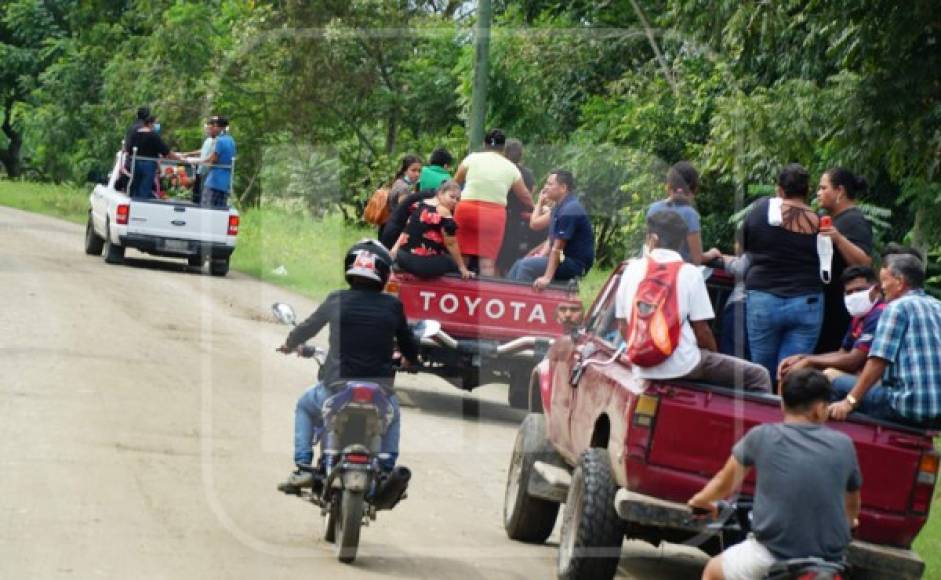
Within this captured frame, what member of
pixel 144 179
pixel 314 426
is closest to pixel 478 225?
pixel 314 426

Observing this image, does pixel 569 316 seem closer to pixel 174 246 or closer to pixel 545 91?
pixel 174 246

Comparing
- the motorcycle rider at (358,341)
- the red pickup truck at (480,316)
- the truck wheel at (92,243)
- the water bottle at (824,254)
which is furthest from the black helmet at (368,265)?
the truck wheel at (92,243)

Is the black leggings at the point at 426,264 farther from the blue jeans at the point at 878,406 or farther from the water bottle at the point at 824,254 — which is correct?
the blue jeans at the point at 878,406

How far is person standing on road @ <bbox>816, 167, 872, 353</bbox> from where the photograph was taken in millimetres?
10727

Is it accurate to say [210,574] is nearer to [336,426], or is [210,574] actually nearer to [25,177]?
[336,426]

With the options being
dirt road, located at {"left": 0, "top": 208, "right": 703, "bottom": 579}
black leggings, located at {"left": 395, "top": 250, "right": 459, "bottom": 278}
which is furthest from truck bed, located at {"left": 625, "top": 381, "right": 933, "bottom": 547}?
black leggings, located at {"left": 395, "top": 250, "right": 459, "bottom": 278}

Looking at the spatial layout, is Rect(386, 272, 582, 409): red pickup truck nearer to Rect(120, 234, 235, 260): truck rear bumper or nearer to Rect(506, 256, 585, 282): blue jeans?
Rect(506, 256, 585, 282): blue jeans

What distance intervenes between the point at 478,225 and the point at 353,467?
25.1 feet

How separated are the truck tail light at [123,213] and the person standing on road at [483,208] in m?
10.6

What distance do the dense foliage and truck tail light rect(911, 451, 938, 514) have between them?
5614mm

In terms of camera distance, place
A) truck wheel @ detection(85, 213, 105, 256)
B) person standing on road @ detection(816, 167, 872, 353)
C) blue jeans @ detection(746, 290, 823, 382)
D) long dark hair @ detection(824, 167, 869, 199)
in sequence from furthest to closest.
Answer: truck wheel @ detection(85, 213, 105, 256)
long dark hair @ detection(824, 167, 869, 199)
person standing on road @ detection(816, 167, 872, 353)
blue jeans @ detection(746, 290, 823, 382)

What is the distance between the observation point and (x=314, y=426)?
33.7 feet

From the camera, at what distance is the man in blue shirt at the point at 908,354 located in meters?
8.93

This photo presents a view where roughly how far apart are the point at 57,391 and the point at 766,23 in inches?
280
